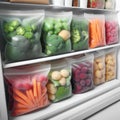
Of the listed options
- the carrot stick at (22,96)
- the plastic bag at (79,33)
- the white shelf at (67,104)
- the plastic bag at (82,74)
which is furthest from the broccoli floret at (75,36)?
the carrot stick at (22,96)

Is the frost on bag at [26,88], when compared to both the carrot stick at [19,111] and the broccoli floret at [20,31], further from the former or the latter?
the broccoli floret at [20,31]

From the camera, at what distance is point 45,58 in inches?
48.3

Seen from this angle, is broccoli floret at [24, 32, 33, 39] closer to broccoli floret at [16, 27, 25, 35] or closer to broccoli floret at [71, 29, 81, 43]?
broccoli floret at [16, 27, 25, 35]

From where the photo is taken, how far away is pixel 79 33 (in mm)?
1398

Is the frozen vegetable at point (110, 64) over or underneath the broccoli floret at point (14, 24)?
underneath

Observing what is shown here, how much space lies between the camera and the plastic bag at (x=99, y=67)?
5.30 ft

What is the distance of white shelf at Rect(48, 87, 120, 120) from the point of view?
1277mm

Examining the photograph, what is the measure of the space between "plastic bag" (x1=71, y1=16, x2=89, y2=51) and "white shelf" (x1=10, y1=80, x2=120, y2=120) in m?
0.36

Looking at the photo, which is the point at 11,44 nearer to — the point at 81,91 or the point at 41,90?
the point at 41,90

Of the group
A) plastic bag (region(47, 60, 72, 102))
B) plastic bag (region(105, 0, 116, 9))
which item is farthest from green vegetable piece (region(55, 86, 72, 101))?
plastic bag (region(105, 0, 116, 9))

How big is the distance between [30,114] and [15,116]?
93 mm

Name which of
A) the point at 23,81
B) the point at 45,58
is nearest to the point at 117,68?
the point at 45,58

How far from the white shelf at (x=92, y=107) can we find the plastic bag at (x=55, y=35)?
41cm

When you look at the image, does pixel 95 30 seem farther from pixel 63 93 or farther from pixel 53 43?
pixel 63 93
